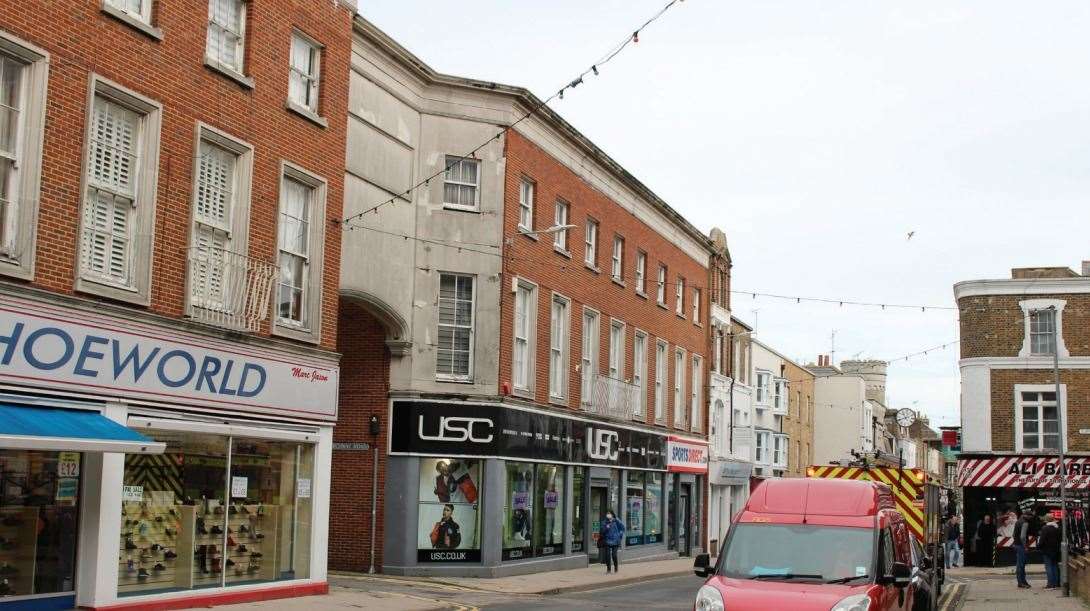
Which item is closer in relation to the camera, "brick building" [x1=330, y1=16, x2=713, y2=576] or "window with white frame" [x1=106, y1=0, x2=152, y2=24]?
"window with white frame" [x1=106, y1=0, x2=152, y2=24]

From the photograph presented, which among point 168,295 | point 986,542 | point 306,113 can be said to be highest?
point 306,113

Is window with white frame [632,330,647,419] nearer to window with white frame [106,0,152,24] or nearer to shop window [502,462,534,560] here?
shop window [502,462,534,560]

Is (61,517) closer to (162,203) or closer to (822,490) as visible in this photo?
(162,203)

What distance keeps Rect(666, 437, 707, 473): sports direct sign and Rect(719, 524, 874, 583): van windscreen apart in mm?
29346

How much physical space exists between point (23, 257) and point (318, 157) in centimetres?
743

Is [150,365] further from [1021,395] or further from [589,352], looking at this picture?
[1021,395]

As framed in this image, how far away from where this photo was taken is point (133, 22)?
16969mm

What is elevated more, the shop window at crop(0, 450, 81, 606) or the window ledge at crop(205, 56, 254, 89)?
the window ledge at crop(205, 56, 254, 89)

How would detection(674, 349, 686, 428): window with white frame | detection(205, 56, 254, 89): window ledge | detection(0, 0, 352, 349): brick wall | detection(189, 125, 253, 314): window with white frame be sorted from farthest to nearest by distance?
detection(674, 349, 686, 428): window with white frame < detection(205, 56, 254, 89): window ledge < detection(189, 125, 253, 314): window with white frame < detection(0, 0, 352, 349): brick wall

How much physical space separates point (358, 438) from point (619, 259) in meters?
13.2

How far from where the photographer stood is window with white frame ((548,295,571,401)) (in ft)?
109

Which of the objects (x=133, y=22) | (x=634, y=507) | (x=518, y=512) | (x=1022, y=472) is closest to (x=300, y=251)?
(x=133, y=22)

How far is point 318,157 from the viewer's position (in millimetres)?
21719

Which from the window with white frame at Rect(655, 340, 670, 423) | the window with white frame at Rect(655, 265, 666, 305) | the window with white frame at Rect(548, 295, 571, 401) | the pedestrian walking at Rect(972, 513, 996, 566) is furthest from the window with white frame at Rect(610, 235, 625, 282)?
the pedestrian walking at Rect(972, 513, 996, 566)
